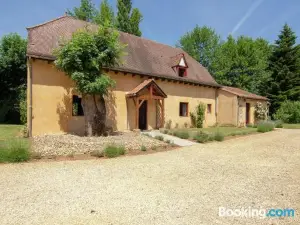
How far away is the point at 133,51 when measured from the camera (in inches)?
704

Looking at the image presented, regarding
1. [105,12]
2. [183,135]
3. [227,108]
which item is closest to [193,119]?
[227,108]

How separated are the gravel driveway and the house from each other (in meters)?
6.24

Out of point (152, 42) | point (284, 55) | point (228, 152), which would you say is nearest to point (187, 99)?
point (152, 42)

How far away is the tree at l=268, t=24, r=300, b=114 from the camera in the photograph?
3055cm

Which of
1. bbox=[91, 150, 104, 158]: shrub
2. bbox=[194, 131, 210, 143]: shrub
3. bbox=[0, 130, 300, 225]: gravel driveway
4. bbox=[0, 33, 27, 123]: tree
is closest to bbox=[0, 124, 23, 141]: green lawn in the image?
bbox=[91, 150, 104, 158]: shrub

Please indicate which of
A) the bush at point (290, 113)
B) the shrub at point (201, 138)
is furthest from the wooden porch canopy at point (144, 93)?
the bush at point (290, 113)

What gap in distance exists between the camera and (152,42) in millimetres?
21188

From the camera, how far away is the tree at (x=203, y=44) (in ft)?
127

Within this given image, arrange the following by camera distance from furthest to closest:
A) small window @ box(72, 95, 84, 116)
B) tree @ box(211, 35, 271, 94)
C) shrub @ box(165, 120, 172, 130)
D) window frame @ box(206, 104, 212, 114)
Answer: tree @ box(211, 35, 271, 94) < window frame @ box(206, 104, 212, 114) < shrub @ box(165, 120, 172, 130) < small window @ box(72, 95, 84, 116)

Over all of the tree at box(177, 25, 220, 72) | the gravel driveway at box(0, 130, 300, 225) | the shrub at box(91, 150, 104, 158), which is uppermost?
the tree at box(177, 25, 220, 72)

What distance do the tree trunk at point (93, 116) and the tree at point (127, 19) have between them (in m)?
21.9

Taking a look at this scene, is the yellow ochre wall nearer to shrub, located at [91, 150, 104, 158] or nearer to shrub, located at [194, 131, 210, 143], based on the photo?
shrub, located at [194, 131, 210, 143]

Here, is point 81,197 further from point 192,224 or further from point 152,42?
point 152,42

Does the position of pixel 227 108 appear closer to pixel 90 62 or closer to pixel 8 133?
pixel 90 62
